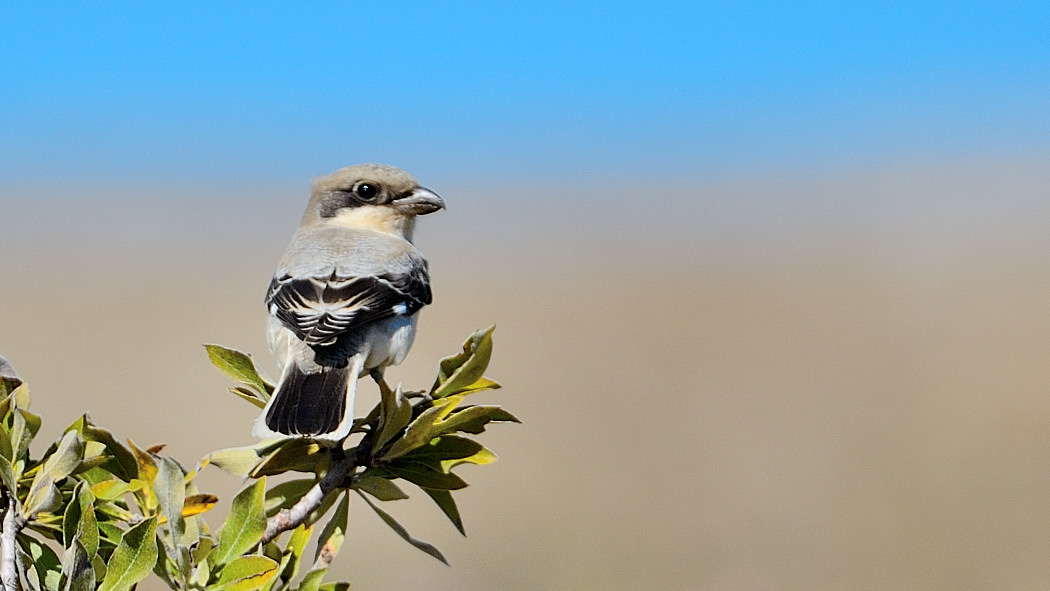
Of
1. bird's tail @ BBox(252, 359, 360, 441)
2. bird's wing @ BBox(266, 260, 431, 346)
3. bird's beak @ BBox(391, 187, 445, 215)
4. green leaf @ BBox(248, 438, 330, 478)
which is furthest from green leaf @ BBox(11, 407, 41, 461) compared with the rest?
bird's beak @ BBox(391, 187, 445, 215)

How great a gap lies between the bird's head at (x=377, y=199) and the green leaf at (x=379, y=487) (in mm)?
2236

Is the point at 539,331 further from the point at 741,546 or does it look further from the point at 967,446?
the point at 741,546

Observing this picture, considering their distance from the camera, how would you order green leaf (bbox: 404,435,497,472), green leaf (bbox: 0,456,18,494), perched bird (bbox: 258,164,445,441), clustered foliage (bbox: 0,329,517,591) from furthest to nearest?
perched bird (bbox: 258,164,445,441) → green leaf (bbox: 404,435,497,472) → green leaf (bbox: 0,456,18,494) → clustered foliage (bbox: 0,329,517,591)

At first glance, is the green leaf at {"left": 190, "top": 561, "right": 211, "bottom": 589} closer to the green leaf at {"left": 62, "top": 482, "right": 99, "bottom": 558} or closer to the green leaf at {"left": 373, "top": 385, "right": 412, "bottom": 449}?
the green leaf at {"left": 62, "top": 482, "right": 99, "bottom": 558}

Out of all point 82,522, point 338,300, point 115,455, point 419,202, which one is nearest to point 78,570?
point 82,522

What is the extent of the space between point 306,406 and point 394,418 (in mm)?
A: 501

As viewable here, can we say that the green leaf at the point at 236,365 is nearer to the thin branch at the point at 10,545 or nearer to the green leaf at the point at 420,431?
the green leaf at the point at 420,431

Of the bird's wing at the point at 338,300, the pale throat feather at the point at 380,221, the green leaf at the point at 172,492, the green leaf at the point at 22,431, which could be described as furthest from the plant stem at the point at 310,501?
the pale throat feather at the point at 380,221

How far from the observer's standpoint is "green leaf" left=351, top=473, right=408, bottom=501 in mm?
1836

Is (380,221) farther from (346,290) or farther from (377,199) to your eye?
(346,290)

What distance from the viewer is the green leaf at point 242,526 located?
157 cm

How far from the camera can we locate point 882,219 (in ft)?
140

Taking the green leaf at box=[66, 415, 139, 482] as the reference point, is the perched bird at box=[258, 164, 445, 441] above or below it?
above

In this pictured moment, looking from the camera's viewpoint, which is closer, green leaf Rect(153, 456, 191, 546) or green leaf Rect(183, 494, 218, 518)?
green leaf Rect(153, 456, 191, 546)
